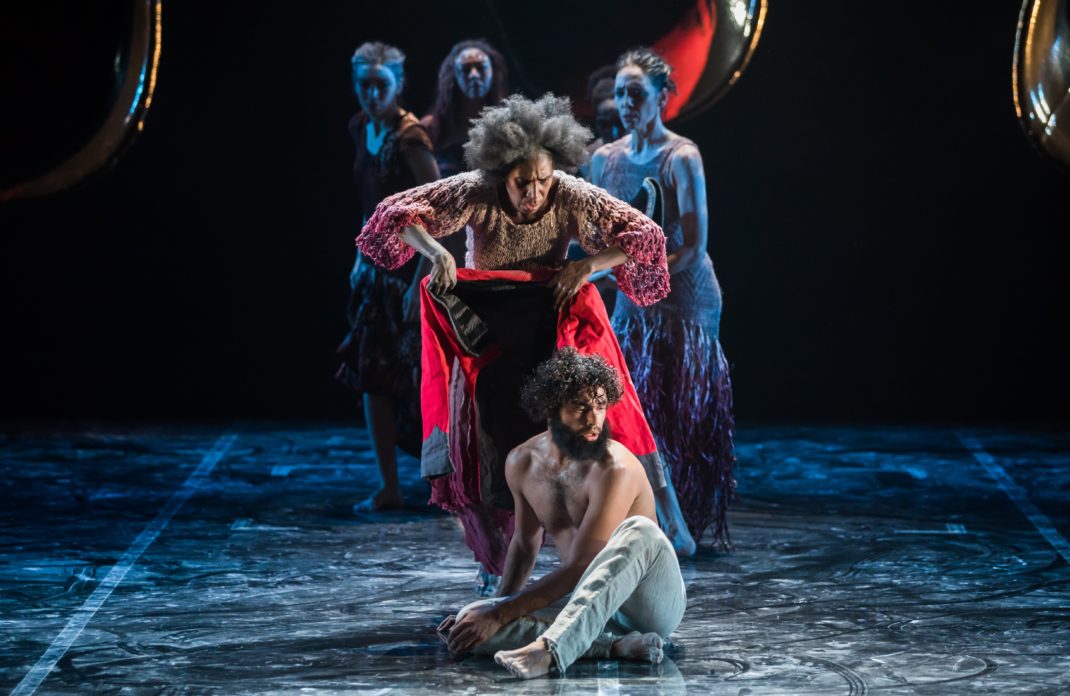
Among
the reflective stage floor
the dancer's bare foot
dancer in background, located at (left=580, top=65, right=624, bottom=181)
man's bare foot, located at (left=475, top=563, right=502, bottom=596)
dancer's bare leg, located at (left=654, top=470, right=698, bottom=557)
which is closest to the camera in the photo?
the dancer's bare foot

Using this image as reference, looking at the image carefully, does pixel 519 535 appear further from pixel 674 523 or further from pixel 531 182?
pixel 674 523

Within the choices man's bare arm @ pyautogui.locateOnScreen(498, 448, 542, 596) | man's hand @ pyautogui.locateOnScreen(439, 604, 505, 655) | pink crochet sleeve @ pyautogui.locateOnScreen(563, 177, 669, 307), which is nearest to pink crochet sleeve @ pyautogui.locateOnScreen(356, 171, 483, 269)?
pink crochet sleeve @ pyautogui.locateOnScreen(563, 177, 669, 307)

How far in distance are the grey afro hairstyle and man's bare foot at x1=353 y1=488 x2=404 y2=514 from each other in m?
2.09

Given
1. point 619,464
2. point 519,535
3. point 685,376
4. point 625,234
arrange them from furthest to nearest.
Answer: point 685,376 < point 625,234 < point 519,535 < point 619,464

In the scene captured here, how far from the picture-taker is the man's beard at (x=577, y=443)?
3.86 metres

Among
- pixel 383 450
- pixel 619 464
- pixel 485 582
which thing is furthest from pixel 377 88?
pixel 619 464

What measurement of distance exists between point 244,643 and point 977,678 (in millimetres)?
1717

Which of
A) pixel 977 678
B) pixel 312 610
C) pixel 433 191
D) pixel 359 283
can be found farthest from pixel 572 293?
pixel 359 283

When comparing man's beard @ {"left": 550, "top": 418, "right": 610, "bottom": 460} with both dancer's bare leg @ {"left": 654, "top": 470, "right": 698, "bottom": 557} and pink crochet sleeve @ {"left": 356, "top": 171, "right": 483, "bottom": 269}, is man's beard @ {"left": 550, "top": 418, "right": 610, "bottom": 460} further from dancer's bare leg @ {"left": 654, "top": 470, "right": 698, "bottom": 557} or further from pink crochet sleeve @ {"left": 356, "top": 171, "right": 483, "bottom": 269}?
dancer's bare leg @ {"left": 654, "top": 470, "right": 698, "bottom": 557}

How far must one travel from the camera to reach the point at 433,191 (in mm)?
4371

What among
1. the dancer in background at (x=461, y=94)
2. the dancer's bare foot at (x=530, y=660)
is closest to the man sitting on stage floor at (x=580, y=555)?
the dancer's bare foot at (x=530, y=660)

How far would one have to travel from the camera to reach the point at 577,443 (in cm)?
387

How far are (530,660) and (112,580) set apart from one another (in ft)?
5.48

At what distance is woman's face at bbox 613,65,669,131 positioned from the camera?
16.9ft
